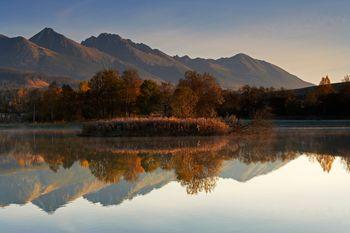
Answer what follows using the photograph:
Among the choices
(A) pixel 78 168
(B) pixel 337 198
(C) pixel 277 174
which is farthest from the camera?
(A) pixel 78 168

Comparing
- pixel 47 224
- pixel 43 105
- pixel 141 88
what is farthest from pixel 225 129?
pixel 43 105

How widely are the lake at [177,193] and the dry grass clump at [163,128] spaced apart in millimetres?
14195

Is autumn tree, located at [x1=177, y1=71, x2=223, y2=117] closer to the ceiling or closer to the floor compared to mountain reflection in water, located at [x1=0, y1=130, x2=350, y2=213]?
closer to the ceiling

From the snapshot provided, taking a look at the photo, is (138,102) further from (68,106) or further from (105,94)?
(68,106)

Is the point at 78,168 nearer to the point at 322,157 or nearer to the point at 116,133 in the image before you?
the point at 322,157

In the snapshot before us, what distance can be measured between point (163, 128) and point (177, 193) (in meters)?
22.4

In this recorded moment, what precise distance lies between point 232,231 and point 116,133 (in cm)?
2688

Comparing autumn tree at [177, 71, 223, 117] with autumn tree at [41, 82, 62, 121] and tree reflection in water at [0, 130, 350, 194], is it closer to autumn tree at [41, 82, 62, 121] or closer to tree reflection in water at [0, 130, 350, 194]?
autumn tree at [41, 82, 62, 121]

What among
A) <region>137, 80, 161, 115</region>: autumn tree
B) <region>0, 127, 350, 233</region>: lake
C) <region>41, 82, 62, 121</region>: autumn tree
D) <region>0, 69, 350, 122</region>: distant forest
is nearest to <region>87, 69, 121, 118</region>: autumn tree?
<region>0, 69, 350, 122</region>: distant forest

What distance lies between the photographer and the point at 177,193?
10727 mm

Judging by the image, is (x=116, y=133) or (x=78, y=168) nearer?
(x=78, y=168)

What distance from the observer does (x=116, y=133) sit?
33.9 meters

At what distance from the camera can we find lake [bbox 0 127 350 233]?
7.96 metres

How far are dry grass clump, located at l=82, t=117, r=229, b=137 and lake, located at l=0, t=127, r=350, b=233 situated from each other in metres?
14.2
